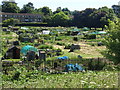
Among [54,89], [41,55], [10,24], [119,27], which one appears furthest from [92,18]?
[54,89]

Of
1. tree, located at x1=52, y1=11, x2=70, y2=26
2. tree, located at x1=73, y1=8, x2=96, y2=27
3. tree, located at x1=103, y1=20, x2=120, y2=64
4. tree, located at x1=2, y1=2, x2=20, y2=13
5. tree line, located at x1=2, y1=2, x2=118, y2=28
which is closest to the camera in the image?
tree, located at x1=103, y1=20, x2=120, y2=64

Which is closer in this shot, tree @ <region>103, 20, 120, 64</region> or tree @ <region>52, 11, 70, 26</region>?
tree @ <region>103, 20, 120, 64</region>

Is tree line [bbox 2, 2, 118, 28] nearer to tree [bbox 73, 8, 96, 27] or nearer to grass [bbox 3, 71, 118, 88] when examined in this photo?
tree [bbox 73, 8, 96, 27]

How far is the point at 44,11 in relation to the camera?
14388 centimetres

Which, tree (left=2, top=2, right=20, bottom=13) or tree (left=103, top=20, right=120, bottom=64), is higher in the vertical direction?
tree (left=2, top=2, right=20, bottom=13)

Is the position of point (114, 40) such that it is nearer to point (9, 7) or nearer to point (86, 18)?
point (86, 18)

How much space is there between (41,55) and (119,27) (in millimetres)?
14198

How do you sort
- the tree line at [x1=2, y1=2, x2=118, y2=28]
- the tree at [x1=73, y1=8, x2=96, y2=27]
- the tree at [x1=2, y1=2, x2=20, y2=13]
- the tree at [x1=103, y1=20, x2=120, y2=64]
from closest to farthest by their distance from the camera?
the tree at [x1=103, y1=20, x2=120, y2=64] < the tree line at [x1=2, y1=2, x2=118, y2=28] < the tree at [x1=73, y1=8, x2=96, y2=27] < the tree at [x1=2, y1=2, x2=20, y2=13]

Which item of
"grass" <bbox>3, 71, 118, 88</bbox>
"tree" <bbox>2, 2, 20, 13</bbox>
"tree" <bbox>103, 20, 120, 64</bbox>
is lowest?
"grass" <bbox>3, 71, 118, 88</bbox>

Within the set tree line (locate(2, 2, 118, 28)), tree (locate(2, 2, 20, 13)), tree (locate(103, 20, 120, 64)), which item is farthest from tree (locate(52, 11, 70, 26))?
tree (locate(103, 20, 120, 64))

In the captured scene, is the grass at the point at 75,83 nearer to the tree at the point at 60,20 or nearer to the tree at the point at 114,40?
A: the tree at the point at 114,40

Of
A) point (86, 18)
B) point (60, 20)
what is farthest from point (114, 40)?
point (60, 20)

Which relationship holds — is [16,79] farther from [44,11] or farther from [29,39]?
[44,11]

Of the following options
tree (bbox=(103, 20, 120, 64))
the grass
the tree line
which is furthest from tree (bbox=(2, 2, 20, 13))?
the grass
